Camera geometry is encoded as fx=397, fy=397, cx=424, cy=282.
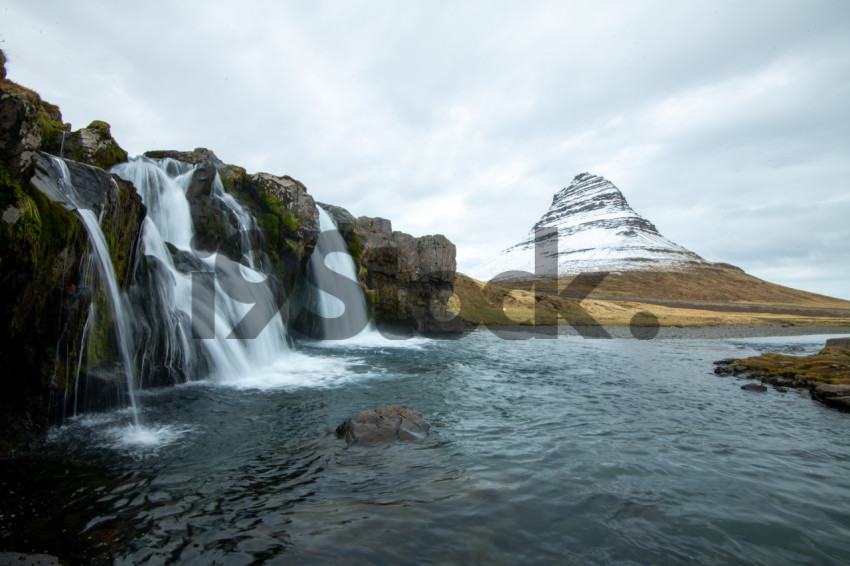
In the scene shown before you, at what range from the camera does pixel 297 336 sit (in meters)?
31.4

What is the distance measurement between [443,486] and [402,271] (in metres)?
34.8

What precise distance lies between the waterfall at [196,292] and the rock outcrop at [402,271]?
1366 centimetres

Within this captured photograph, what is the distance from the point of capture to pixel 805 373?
18484 millimetres

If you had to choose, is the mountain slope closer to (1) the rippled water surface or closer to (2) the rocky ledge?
(2) the rocky ledge

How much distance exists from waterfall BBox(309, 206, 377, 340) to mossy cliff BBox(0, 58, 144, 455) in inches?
897

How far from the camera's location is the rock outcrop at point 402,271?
3800 centimetres

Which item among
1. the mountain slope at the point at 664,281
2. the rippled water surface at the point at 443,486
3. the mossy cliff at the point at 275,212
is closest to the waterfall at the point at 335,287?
the mossy cliff at the point at 275,212

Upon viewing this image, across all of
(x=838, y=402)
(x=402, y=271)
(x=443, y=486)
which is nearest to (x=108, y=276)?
(x=443, y=486)

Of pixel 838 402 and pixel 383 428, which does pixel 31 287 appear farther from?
pixel 838 402

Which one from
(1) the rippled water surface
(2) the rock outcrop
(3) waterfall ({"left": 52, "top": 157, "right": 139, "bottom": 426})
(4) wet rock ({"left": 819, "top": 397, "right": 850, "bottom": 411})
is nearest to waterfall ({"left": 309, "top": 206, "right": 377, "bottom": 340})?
(2) the rock outcrop

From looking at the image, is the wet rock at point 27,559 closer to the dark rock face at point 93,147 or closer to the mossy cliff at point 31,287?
the mossy cliff at point 31,287

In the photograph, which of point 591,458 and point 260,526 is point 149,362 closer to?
point 260,526

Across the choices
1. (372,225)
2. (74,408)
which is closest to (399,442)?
(74,408)

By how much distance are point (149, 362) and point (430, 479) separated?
11.6 m
